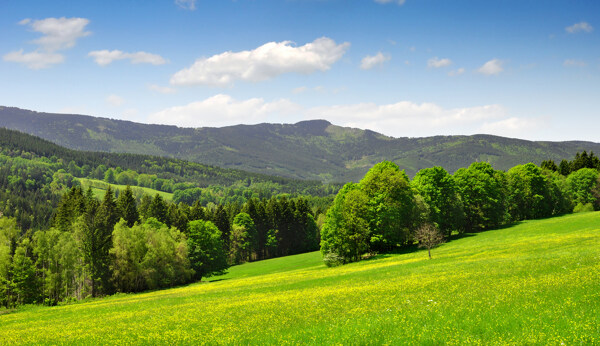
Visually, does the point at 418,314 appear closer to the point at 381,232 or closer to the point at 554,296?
the point at 554,296

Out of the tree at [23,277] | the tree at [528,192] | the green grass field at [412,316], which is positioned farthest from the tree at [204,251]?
the tree at [528,192]

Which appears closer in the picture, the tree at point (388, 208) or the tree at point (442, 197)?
the tree at point (388, 208)

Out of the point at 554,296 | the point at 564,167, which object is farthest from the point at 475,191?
the point at 554,296

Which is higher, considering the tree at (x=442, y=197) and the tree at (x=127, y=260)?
the tree at (x=442, y=197)

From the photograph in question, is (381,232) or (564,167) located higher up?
(564,167)

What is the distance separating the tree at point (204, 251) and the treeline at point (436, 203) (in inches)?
1230

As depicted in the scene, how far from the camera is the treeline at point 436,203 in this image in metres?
72.9

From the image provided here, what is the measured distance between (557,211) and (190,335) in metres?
115

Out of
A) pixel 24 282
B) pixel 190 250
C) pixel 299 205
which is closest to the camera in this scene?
pixel 24 282

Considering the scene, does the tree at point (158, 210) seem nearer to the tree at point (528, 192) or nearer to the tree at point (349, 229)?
the tree at point (349, 229)

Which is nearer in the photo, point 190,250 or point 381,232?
point 381,232

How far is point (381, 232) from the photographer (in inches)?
2933

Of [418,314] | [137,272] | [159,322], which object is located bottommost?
[137,272]

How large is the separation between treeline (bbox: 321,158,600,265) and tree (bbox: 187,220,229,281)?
31.3 metres
